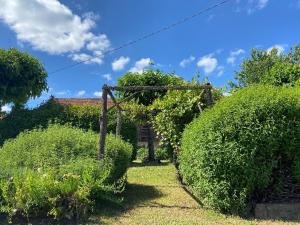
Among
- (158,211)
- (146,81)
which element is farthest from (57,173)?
(146,81)

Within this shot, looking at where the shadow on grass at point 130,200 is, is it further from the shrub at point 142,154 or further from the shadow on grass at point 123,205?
the shrub at point 142,154

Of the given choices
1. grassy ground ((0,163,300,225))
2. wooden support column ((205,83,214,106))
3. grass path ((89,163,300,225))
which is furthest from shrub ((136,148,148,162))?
wooden support column ((205,83,214,106))

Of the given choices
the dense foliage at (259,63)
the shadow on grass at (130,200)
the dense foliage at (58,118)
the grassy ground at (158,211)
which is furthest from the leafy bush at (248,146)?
the dense foliage at (259,63)

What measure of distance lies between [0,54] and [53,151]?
13.4 m

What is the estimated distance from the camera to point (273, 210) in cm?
791

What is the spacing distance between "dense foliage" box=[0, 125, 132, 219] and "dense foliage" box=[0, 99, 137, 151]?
822cm

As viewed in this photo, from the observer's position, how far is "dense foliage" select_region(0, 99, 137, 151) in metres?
19.1

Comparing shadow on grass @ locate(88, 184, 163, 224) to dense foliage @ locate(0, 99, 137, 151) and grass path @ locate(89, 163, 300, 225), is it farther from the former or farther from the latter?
dense foliage @ locate(0, 99, 137, 151)

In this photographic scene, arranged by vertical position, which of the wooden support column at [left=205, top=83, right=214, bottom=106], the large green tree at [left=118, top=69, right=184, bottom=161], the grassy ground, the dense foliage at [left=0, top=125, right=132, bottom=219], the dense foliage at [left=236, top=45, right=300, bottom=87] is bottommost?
the grassy ground

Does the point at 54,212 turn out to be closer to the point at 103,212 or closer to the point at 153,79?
the point at 103,212

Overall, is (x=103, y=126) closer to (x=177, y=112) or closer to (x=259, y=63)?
(x=177, y=112)

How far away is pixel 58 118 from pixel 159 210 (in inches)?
457

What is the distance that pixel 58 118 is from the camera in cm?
1925

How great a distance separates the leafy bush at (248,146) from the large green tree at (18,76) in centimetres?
1535
